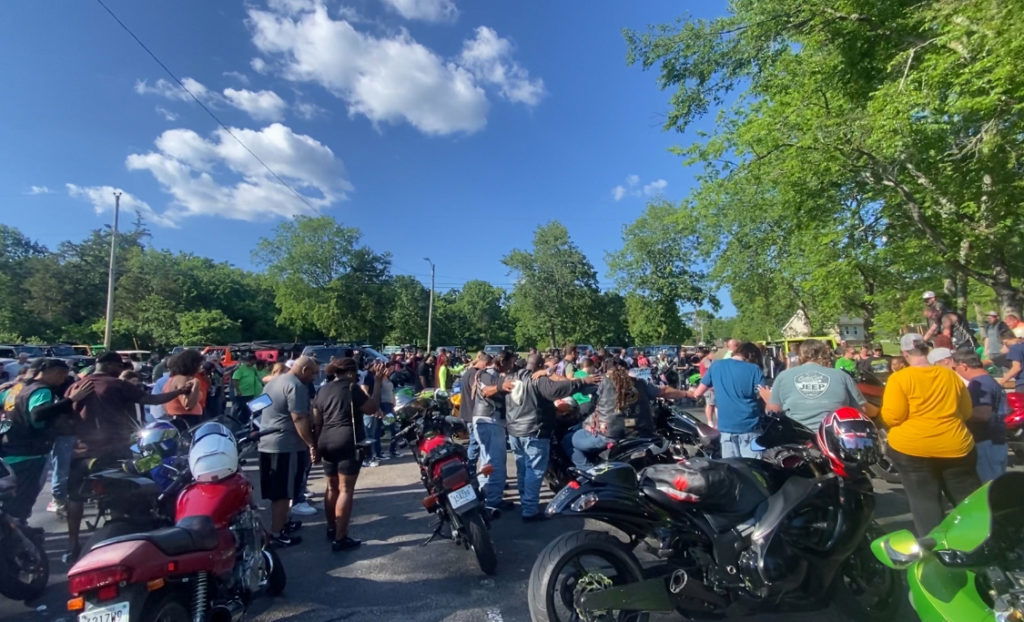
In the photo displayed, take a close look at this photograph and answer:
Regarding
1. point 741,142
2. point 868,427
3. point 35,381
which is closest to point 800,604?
point 868,427

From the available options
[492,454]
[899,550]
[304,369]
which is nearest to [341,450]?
[304,369]

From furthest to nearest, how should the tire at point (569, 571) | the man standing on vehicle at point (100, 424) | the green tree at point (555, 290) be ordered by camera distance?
1. the green tree at point (555, 290)
2. the man standing on vehicle at point (100, 424)
3. the tire at point (569, 571)

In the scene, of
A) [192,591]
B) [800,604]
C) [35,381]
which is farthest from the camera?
[35,381]

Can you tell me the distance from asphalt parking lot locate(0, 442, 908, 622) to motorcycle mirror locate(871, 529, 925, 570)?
1460 millimetres

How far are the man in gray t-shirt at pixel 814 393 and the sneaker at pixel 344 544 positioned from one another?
415 cm

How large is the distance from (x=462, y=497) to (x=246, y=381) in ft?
25.2

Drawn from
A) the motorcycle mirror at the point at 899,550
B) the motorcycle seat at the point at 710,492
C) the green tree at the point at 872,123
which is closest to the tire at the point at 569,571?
the motorcycle seat at the point at 710,492

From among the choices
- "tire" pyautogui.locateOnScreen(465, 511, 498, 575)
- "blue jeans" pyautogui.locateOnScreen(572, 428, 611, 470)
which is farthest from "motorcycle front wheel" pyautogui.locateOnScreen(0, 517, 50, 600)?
"blue jeans" pyautogui.locateOnScreen(572, 428, 611, 470)

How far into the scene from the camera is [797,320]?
43.5m

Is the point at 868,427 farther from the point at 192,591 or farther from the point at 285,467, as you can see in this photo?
the point at 285,467

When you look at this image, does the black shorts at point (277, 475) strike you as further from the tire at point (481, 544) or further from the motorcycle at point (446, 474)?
the tire at point (481, 544)

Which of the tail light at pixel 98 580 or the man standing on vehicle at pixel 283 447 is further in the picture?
the man standing on vehicle at pixel 283 447

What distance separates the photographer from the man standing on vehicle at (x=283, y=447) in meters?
4.98

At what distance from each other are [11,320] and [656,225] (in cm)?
4885
